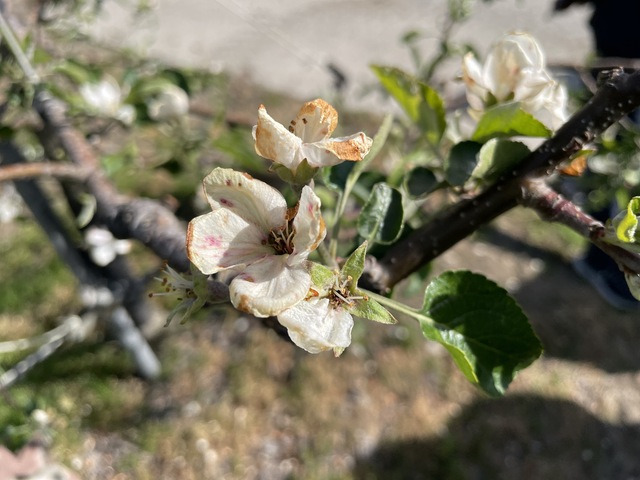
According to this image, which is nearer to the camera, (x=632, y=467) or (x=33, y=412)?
(x=33, y=412)

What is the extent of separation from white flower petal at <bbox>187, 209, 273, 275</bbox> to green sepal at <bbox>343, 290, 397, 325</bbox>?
67 mm

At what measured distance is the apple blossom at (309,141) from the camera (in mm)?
374

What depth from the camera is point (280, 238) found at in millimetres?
406

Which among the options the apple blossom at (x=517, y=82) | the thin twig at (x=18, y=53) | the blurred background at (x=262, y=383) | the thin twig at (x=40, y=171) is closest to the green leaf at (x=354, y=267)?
the apple blossom at (x=517, y=82)

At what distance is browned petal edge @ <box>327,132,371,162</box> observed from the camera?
374 mm

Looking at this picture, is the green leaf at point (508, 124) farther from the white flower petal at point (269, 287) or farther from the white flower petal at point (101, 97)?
the white flower petal at point (101, 97)

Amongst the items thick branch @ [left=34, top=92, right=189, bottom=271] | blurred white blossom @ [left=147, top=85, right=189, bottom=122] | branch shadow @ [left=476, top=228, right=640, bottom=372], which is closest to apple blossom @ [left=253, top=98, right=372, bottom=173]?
thick branch @ [left=34, top=92, right=189, bottom=271]

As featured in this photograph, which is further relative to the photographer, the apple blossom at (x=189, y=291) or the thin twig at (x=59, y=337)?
the thin twig at (x=59, y=337)

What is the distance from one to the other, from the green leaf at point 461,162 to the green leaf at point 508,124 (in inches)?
0.5

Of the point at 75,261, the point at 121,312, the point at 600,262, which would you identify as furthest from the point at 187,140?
the point at 600,262

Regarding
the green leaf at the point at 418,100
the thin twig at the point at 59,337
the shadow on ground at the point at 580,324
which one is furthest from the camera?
the shadow on ground at the point at 580,324

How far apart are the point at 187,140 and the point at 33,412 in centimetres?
51

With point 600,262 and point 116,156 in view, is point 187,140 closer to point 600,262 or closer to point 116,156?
point 116,156

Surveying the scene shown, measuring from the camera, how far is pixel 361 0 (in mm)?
3973
